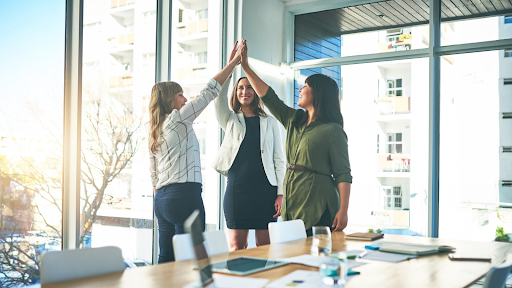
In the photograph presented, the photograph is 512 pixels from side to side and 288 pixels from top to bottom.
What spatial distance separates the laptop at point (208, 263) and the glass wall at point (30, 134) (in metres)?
1.70

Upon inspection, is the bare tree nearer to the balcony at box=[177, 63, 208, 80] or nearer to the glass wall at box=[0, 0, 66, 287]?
the glass wall at box=[0, 0, 66, 287]

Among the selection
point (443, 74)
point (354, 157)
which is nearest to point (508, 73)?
point (443, 74)

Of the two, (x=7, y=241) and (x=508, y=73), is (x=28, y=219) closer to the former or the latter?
(x=7, y=241)

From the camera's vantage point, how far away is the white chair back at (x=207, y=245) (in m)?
1.88

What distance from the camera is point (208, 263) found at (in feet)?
3.33

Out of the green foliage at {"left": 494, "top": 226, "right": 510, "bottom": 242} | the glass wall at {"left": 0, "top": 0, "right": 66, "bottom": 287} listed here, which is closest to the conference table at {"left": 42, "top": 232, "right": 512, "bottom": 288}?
the glass wall at {"left": 0, "top": 0, "right": 66, "bottom": 287}

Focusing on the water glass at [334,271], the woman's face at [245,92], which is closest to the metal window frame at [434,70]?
the woman's face at [245,92]

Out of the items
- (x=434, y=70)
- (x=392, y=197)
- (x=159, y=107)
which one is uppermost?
(x=434, y=70)

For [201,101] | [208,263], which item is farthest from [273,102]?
[208,263]

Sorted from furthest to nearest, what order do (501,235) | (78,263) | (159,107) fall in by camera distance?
(501,235)
(159,107)
(78,263)

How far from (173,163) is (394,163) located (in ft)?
9.41

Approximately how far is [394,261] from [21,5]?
2.61 m

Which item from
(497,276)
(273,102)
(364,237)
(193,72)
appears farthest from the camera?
(193,72)

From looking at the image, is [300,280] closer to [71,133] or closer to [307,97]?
[307,97]
